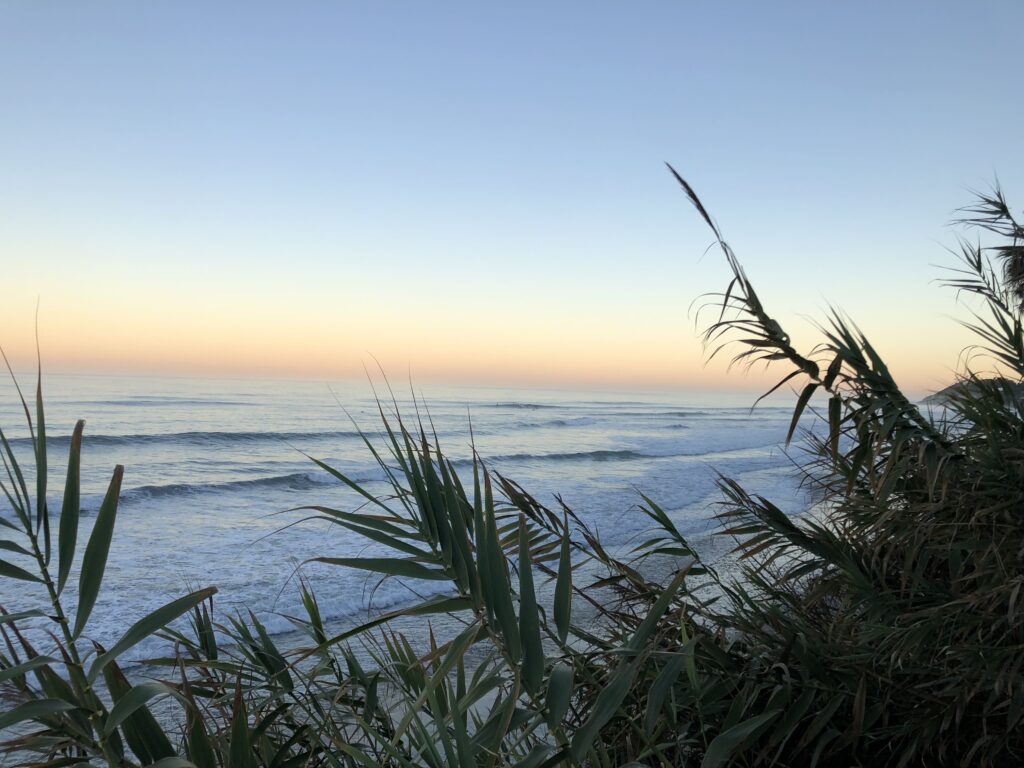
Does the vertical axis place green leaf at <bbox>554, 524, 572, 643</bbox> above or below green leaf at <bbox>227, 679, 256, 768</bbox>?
above

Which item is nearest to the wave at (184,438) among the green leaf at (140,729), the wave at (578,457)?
the wave at (578,457)

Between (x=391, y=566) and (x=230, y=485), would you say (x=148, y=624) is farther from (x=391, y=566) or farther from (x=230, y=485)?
(x=230, y=485)

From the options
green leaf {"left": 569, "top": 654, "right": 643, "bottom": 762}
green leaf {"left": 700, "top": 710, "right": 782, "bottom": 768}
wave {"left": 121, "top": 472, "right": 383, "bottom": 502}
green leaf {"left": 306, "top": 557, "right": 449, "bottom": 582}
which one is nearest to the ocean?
wave {"left": 121, "top": 472, "right": 383, "bottom": 502}

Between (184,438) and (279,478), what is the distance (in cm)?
853

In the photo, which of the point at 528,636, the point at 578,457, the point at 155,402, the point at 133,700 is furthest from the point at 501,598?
the point at 155,402

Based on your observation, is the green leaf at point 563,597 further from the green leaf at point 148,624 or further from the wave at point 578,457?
the wave at point 578,457

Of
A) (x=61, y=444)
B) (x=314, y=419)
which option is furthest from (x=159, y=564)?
(x=314, y=419)

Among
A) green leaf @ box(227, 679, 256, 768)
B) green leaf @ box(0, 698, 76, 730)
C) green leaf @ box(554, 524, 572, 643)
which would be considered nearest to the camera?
green leaf @ box(0, 698, 76, 730)

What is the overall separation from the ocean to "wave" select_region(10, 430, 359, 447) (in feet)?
0.29

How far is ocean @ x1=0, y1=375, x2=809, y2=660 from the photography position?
9594 mm

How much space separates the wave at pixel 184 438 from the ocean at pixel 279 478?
3.5 inches

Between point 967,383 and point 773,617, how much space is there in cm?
150

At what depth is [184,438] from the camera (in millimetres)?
26797

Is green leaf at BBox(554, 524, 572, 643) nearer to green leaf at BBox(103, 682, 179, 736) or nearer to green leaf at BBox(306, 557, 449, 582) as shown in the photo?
green leaf at BBox(306, 557, 449, 582)
